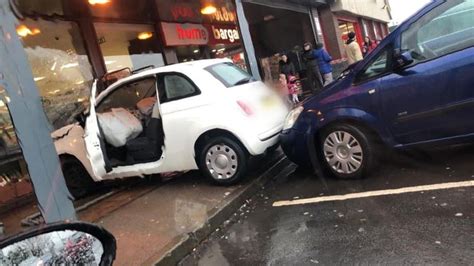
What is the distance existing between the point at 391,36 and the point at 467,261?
10.1ft

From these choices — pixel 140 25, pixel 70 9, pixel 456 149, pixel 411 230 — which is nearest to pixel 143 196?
pixel 411 230

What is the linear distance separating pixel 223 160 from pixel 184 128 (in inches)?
26.4

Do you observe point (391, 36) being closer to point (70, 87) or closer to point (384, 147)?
point (384, 147)

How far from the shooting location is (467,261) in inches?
136

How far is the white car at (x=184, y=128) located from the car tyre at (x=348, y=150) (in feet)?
2.83

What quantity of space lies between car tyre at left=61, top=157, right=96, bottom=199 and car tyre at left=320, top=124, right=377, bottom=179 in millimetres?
3714

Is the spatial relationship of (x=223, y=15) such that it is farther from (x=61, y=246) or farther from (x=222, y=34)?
(x=61, y=246)

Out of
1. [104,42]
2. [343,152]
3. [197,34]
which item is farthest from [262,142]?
[197,34]

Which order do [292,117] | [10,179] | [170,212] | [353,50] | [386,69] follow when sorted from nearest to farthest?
[386,69]
[170,212]
[292,117]
[10,179]
[353,50]

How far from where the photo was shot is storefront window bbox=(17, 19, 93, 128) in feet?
29.0

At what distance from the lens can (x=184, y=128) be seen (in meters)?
Answer: 6.44

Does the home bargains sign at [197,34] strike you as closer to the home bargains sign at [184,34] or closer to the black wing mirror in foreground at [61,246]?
the home bargains sign at [184,34]

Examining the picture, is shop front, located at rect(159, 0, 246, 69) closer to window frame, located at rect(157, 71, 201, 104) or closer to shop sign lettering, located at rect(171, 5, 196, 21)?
shop sign lettering, located at rect(171, 5, 196, 21)

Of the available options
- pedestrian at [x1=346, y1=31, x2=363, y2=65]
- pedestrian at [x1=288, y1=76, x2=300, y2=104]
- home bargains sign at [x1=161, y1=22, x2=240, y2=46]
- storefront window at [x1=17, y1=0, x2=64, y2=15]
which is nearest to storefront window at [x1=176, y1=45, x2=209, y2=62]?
home bargains sign at [x1=161, y1=22, x2=240, y2=46]
